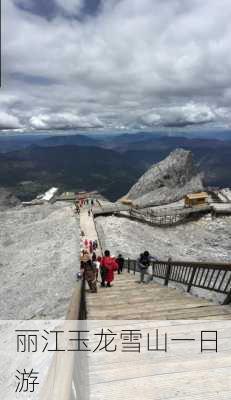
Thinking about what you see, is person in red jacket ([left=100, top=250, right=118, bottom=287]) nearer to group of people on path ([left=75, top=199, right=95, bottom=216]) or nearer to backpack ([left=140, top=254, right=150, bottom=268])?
backpack ([left=140, top=254, right=150, bottom=268])

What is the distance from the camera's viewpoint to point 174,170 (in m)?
82.5

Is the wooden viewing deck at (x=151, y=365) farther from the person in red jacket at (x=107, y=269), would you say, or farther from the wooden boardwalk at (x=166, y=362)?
the person in red jacket at (x=107, y=269)

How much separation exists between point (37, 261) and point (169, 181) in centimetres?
5310

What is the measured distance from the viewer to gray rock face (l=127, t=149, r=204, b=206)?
235 feet

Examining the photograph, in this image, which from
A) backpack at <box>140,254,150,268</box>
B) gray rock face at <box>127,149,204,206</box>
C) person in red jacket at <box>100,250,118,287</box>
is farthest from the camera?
gray rock face at <box>127,149,204,206</box>

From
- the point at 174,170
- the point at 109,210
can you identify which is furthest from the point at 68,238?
the point at 174,170

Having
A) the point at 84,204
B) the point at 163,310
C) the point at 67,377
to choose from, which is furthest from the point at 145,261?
the point at 84,204

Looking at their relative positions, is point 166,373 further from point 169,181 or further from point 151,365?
point 169,181

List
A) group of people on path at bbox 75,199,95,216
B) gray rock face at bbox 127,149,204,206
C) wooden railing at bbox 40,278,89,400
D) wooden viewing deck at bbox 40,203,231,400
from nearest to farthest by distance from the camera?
wooden railing at bbox 40,278,89,400 → wooden viewing deck at bbox 40,203,231,400 → group of people on path at bbox 75,199,95,216 → gray rock face at bbox 127,149,204,206

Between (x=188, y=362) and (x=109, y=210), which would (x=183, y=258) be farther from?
(x=188, y=362)

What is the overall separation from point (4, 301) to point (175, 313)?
19282mm

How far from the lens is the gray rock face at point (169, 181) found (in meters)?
71.6

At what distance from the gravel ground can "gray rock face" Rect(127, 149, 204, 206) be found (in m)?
27.6

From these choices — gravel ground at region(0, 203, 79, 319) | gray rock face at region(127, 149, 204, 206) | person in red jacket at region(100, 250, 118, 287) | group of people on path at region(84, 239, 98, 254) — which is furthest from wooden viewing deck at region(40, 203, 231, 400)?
gray rock face at region(127, 149, 204, 206)
